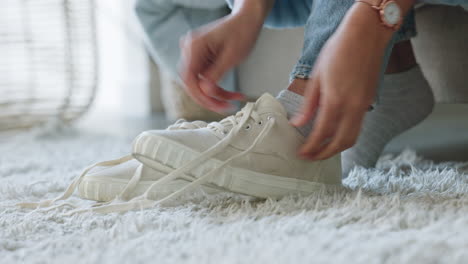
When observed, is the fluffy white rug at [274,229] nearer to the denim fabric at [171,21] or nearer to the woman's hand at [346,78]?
the woman's hand at [346,78]

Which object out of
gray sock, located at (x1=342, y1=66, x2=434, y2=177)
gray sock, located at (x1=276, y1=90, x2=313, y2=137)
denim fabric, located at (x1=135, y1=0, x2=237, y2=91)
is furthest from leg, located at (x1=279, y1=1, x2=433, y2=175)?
denim fabric, located at (x1=135, y1=0, x2=237, y2=91)

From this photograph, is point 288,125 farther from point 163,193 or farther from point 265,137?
point 163,193

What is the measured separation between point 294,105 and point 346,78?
0.12 metres

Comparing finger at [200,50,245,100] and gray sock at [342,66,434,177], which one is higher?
finger at [200,50,245,100]

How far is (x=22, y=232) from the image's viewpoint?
0.47 m

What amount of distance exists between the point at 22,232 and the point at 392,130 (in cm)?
54

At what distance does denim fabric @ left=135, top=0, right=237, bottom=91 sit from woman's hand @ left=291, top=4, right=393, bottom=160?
0.63m

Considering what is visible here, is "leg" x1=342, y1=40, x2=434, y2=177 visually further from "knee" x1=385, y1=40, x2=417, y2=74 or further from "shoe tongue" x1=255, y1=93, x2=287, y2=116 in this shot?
"shoe tongue" x1=255, y1=93, x2=287, y2=116

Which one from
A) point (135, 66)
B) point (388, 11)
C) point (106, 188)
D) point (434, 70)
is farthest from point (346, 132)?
point (135, 66)

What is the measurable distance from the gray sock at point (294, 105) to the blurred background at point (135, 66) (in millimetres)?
402

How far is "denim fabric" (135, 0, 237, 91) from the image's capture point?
1.09m

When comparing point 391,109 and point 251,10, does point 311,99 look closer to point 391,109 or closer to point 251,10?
point 251,10

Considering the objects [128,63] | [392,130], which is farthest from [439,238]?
[128,63]

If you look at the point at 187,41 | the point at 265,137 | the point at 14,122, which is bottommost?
the point at 14,122
